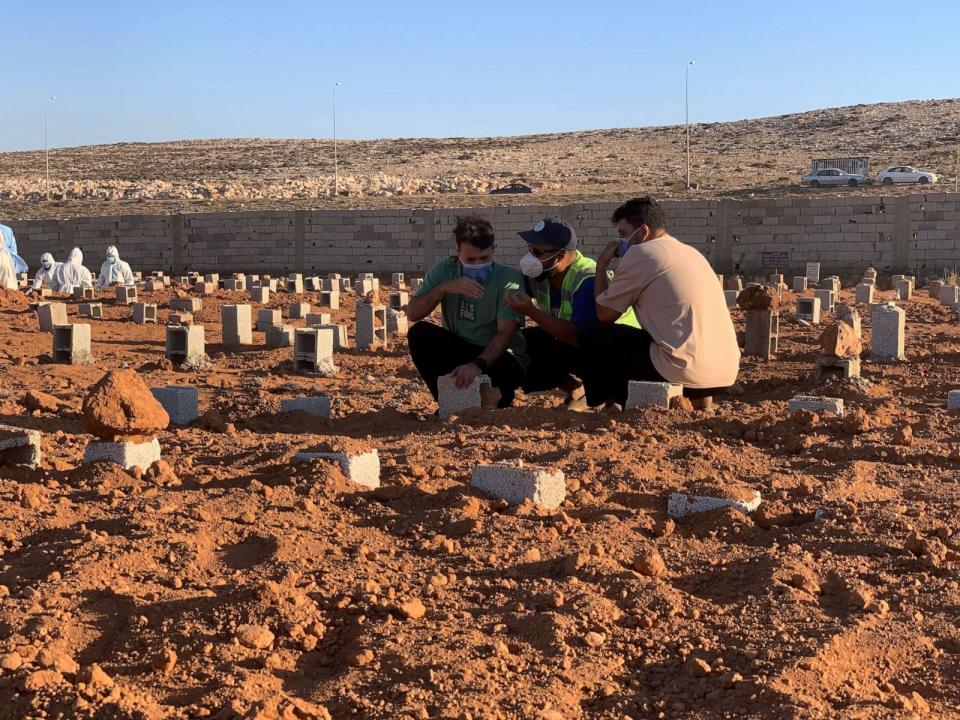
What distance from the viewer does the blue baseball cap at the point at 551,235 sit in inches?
250

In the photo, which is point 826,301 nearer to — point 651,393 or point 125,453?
point 651,393

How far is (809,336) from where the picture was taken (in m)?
11.1

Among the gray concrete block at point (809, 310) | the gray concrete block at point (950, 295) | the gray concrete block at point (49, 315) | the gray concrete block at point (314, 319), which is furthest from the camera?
the gray concrete block at point (950, 295)

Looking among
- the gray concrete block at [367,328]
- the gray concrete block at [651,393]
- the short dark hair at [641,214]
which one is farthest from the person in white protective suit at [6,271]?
the gray concrete block at [651,393]

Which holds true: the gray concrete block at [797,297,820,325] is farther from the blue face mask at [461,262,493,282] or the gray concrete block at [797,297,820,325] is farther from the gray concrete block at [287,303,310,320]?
the blue face mask at [461,262,493,282]

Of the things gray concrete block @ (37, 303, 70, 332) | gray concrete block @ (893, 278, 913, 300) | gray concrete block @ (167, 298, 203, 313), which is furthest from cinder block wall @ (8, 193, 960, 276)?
gray concrete block @ (37, 303, 70, 332)

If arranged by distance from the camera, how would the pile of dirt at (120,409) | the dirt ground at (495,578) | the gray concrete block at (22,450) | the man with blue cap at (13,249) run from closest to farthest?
the dirt ground at (495,578) → the pile of dirt at (120,409) → the gray concrete block at (22,450) → the man with blue cap at (13,249)

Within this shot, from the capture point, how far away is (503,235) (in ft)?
74.3

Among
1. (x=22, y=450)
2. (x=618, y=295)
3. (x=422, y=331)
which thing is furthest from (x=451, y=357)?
(x=22, y=450)

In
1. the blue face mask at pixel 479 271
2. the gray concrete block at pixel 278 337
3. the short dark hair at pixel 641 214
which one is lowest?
the gray concrete block at pixel 278 337

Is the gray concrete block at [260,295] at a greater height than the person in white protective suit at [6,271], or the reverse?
the person in white protective suit at [6,271]

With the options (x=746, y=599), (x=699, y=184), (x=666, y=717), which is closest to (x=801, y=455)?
(x=746, y=599)

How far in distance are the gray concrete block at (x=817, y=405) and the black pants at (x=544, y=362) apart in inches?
50.0

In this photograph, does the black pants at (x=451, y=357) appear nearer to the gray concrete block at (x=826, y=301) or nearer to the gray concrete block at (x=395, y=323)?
the gray concrete block at (x=395, y=323)
